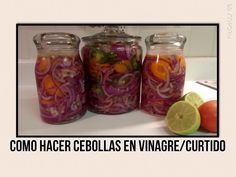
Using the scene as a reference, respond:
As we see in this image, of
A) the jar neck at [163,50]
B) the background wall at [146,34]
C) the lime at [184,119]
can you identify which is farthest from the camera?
the background wall at [146,34]

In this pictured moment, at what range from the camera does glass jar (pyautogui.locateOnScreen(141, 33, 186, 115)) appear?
0.66 meters

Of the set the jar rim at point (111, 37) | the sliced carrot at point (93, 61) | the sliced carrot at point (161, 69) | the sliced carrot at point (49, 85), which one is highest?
the jar rim at point (111, 37)

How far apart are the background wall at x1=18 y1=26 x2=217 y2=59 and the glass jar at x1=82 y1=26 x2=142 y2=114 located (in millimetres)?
185

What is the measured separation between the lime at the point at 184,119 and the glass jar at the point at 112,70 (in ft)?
0.50

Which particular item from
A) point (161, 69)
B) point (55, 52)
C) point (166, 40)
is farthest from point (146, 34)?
point (55, 52)

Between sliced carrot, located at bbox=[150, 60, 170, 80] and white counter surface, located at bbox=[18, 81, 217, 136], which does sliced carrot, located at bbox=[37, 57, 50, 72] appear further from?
sliced carrot, located at bbox=[150, 60, 170, 80]

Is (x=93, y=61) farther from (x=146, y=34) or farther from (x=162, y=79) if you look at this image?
(x=146, y=34)

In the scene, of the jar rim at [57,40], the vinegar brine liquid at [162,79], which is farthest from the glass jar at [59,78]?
the vinegar brine liquid at [162,79]

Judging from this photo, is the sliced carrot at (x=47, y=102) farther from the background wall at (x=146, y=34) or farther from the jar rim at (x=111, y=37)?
the background wall at (x=146, y=34)

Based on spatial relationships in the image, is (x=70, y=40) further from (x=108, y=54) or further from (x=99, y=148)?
(x=99, y=148)

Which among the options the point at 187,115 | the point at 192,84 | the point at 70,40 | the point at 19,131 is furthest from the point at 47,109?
the point at 192,84

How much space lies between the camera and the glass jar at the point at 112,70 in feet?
2.14

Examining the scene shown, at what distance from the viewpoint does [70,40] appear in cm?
66

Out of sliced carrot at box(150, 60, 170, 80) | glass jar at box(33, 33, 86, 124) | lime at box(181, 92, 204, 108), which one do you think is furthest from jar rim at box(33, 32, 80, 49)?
lime at box(181, 92, 204, 108)
